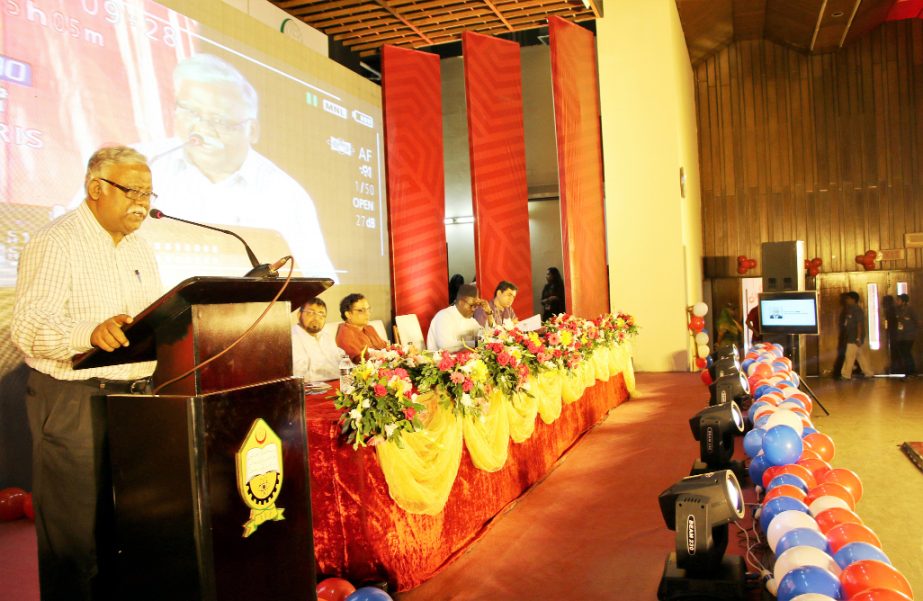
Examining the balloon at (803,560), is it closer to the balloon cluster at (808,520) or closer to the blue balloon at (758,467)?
the balloon cluster at (808,520)

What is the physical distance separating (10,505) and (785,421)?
3.75m

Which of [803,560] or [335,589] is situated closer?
[803,560]

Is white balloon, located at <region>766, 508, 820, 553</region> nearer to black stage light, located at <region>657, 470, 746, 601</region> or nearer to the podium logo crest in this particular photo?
black stage light, located at <region>657, 470, 746, 601</region>

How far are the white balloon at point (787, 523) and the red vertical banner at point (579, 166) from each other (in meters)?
5.49

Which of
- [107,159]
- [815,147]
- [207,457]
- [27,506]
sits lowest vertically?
[27,506]

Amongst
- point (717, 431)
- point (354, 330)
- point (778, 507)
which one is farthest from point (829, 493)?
point (354, 330)

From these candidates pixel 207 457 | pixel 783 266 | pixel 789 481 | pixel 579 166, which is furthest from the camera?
pixel 579 166

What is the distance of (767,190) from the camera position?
10961 mm

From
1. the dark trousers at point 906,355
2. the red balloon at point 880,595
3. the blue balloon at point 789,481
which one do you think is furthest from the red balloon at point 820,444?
the dark trousers at point 906,355

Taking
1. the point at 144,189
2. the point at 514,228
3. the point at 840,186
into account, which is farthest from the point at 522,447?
the point at 840,186

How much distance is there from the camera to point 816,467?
9.97ft

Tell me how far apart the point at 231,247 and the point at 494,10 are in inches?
177

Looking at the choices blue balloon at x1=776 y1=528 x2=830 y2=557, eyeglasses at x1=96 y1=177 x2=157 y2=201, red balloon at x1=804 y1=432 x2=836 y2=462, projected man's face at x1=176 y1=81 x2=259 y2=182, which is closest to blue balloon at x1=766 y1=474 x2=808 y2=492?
blue balloon at x1=776 y1=528 x2=830 y2=557

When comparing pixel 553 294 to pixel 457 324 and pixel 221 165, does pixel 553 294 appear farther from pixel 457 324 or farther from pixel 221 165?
pixel 221 165
